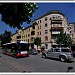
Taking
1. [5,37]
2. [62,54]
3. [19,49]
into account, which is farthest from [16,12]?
[62,54]

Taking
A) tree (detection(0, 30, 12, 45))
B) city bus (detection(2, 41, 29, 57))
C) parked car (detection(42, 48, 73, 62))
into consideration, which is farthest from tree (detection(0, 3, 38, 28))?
parked car (detection(42, 48, 73, 62))

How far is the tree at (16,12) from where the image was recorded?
19.6 ft

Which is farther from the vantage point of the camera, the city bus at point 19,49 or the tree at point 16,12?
the city bus at point 19,49

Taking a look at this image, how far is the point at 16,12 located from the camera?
19.8 ft

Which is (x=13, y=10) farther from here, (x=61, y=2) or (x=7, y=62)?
(x=7, y=62)

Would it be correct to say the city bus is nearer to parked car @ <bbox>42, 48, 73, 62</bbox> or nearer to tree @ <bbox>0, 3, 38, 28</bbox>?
tree @ <bbox>0, 3, 38, 28</bbox>

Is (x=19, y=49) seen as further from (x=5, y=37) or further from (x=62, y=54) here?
(x=62, y=54)

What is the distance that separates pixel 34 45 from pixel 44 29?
64.9 inches

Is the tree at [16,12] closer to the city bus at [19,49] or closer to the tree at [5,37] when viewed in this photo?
the tree at [5,37]

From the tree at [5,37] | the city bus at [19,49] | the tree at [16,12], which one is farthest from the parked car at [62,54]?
the tree at [16,12]

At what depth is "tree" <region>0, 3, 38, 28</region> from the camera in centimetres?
597

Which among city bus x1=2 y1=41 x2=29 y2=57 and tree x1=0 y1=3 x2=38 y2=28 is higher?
tree x1=0 y1=3 x2=38 y2=28

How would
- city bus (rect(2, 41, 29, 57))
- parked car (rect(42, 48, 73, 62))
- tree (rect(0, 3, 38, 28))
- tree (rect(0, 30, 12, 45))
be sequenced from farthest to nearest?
parked car (rect(42, 48, 73, 62))
city bus (rect(2, 41, 29, 57))
tree (rect(0, 30, 12, 45))
tree (rect(0, 3, 38, 28))

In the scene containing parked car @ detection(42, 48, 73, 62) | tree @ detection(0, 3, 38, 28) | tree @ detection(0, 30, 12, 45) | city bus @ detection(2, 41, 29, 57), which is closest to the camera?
tree @ detection(0, 3, 38, 28)
